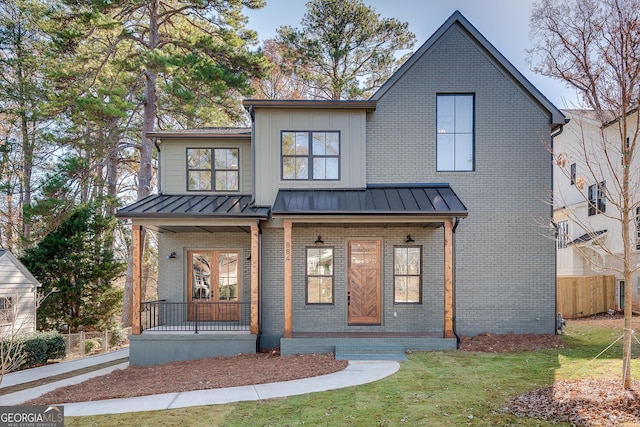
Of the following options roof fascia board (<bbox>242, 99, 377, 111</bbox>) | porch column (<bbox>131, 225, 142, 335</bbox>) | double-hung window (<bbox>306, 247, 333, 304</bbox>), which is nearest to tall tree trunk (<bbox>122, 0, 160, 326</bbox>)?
porch column (<bbox>131, 225, 142, 335</bbox>)

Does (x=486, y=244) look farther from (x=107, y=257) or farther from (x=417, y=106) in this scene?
(x=107, y=257)

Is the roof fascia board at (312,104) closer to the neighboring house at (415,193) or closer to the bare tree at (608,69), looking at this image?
the neighboring house at (415,193)

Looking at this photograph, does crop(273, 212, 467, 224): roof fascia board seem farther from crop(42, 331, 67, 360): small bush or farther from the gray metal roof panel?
crop(42, 331, 67, 360): small bush

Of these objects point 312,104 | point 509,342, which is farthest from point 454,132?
point 509,342

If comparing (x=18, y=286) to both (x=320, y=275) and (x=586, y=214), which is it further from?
(x=586, y=214)

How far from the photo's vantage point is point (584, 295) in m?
16.0

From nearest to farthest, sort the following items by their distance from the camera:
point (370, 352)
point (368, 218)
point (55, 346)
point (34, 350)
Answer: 1. point (370, 352)
2. point (368, 218)
3. point (34, 350)
4. point (55, 346)

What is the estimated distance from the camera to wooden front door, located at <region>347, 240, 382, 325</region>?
11773mm

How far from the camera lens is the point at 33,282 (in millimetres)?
16578

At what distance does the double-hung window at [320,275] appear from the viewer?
1181cm

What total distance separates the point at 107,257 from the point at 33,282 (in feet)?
9.35

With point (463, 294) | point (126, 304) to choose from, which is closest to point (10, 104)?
point (126, 304)

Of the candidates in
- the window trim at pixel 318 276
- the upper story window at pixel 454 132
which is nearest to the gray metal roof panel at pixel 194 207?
the window trim at pixel 318 276

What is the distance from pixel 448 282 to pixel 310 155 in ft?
16.8
